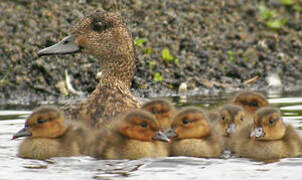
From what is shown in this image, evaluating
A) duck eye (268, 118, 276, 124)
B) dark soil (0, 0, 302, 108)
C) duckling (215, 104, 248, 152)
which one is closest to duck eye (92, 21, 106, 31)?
duckling (215, 104, 248, 152)

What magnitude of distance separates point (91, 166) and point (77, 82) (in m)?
5.37

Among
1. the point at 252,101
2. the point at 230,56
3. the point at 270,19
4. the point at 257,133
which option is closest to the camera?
the point at 257,133

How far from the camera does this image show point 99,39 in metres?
7.55

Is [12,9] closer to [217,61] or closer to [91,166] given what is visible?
[217,61]

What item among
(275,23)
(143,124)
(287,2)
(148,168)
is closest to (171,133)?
(143,124)

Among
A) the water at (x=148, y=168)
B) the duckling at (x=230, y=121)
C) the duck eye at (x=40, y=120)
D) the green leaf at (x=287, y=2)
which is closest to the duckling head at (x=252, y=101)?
the duckling at (x=230, y=121)

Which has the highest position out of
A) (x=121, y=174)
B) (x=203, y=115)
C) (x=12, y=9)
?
Answer: (x=12, y=9)

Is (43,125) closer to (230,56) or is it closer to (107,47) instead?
(107,47)

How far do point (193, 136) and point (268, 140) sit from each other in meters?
0.69

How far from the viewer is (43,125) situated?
20.2ft

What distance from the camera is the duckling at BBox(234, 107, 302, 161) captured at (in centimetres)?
614

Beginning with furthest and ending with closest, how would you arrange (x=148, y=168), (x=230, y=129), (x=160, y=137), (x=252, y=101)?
(x=252, y=101) → (x=230, y=129) → (x=160, y=137) → (x=148, y=168)

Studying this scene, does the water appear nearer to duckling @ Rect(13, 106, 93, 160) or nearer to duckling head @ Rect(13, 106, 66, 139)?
duckling @ Rect(13, 106, 93, 160)

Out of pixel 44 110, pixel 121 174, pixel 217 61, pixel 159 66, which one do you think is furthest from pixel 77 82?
pixel 121 174
